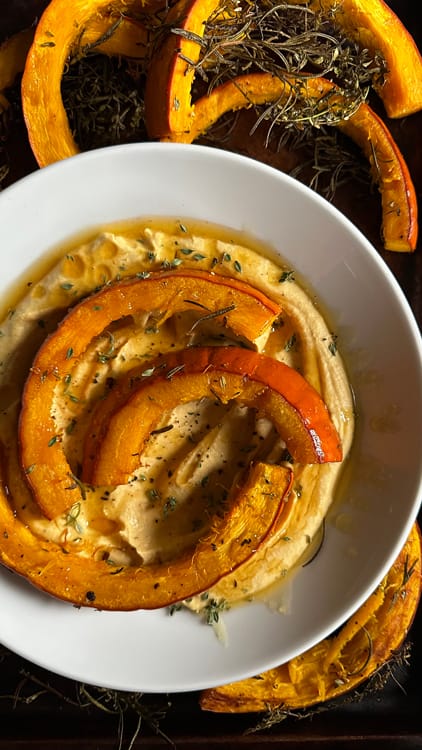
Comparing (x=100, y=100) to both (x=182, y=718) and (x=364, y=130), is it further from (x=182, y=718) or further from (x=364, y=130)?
(x=182, y=718)

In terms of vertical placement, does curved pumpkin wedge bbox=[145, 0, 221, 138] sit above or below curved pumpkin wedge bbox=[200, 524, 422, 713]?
above

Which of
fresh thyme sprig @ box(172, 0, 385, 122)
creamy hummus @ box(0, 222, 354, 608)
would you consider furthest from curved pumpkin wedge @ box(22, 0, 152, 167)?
creamy hummus @ box(0, 222, 354, 608)

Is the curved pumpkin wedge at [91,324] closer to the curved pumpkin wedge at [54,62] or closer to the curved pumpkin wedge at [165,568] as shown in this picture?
the curved pumpkin wedge at [165,568]

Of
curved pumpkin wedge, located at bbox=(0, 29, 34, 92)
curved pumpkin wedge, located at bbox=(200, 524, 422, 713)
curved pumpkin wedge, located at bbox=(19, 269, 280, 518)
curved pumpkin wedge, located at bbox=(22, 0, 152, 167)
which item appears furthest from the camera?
curved pumpkin wedge, located at bbox=(200, 524, 422, 713)

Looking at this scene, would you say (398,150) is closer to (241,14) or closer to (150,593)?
(241,14)

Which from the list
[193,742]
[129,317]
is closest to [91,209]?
[129,317]

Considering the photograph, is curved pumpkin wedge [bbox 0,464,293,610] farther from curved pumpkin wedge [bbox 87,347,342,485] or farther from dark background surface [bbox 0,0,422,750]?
dark background surface [bbox 0,0,422,750]
